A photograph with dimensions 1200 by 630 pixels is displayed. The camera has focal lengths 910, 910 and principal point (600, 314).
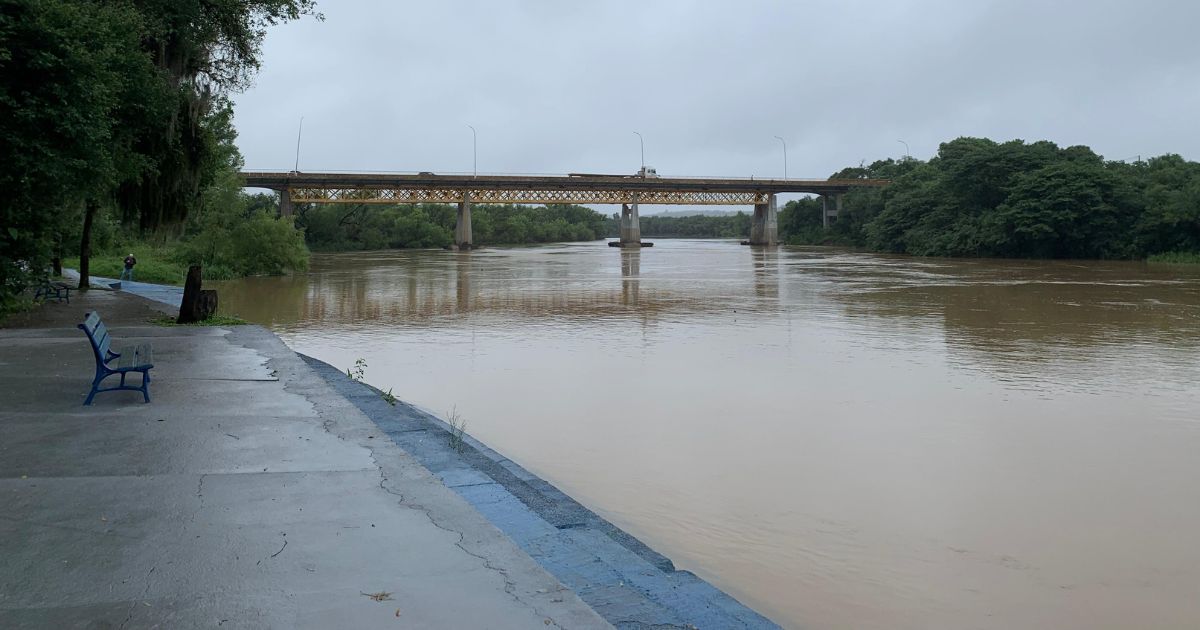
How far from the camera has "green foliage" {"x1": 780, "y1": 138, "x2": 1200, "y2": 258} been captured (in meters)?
60.5

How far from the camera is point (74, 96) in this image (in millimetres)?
13234

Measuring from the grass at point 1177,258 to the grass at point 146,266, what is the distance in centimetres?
5715

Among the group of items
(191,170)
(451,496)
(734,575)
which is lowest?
(734,575)

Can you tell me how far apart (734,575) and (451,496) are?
6.92 feet

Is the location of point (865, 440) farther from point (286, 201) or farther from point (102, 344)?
point (286, 201)

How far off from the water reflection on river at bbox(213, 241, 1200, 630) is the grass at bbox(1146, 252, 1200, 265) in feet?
120

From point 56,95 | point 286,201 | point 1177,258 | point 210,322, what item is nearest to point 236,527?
point 56,95

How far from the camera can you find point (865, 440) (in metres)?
10.5

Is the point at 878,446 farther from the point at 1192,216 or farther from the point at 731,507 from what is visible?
the point at 1192,216

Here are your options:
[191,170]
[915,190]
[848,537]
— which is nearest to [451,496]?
[848,537]

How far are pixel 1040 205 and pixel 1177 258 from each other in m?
9.71

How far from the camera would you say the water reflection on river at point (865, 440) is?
6426mm

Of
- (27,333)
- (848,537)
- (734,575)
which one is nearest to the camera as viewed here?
(734,575)

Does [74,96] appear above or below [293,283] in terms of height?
above
